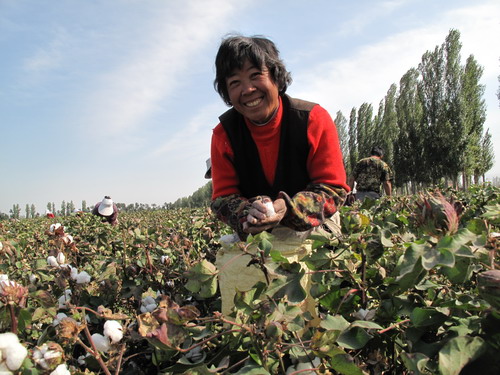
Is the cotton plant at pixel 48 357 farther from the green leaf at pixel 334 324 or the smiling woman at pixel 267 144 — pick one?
the smiling woman at pixel 267 144

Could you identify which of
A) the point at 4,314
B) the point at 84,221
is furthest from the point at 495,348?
the point at 84,221

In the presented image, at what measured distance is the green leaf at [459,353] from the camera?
20.3 inches

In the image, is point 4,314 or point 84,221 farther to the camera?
point 84,221

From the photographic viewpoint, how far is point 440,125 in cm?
2492

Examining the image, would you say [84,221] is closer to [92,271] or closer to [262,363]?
[92,271]

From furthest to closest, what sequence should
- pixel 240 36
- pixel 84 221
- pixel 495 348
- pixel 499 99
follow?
pixel 499 99, pixel 84 221, pixel 240 36, pixel 495 348

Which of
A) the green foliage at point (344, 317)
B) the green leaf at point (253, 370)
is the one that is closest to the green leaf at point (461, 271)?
the green foliage at point (344, 317)

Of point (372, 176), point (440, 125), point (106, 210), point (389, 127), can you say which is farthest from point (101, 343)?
point (389, 127)

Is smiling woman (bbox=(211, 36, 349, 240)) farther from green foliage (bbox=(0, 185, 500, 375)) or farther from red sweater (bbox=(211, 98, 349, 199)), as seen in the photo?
green foliage (bbox=(0, 185, 500, 375))

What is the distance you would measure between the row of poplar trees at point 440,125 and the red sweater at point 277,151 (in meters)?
24.5

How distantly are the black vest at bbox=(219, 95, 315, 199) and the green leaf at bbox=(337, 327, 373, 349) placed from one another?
106 cm

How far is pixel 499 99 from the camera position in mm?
22047

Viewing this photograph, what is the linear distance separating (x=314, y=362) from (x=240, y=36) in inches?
52.5

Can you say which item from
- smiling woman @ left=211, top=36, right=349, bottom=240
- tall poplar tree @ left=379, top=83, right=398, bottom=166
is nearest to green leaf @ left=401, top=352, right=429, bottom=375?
smiling woman @ left=211, top=36, right=349, bottom=240
